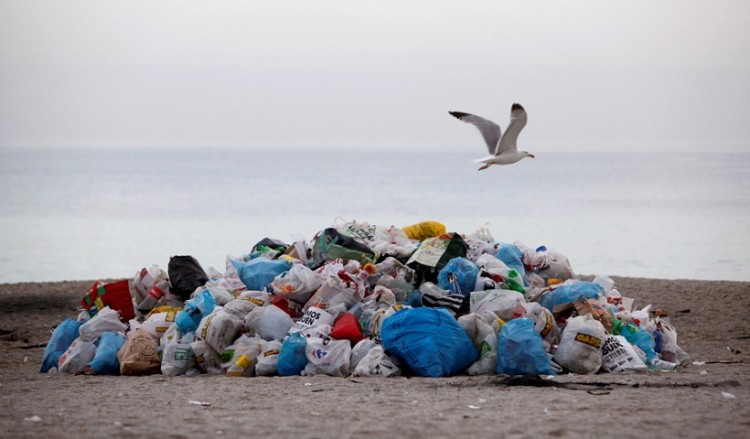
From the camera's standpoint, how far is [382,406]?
5.13m

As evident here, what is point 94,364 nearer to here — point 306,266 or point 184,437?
point 306,266

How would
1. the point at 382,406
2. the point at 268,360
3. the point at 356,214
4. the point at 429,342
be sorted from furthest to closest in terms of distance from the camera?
the point at 356,214 < the point at 268,360 < the point at 429,342 < the point at 382,406

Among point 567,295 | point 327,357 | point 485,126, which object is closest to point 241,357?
point 327,357

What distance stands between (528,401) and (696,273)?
12741 millimetres

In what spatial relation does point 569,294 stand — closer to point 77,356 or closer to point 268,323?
point 268,323

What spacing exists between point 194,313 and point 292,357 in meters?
0.90

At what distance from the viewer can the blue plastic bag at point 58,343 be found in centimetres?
702

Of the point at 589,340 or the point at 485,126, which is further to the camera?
the point at 485,126

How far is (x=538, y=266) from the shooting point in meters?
7.66

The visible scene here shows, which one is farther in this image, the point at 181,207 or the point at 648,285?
the point at 181,207

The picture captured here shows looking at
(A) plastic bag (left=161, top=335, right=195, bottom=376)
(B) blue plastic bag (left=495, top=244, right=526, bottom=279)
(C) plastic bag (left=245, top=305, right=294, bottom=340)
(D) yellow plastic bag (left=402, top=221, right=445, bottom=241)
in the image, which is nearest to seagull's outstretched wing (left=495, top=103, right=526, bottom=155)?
(D) yellow plastic bag (left=402, top=221, right=445, bottom=241)

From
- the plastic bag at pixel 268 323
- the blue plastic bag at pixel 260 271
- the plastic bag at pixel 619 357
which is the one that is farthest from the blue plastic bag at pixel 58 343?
the plastic bag at pixel 619 357

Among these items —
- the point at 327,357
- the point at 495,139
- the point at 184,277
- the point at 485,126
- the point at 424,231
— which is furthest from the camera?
the point at 495,139

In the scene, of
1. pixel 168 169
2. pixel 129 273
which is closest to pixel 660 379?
pixel 129 273
